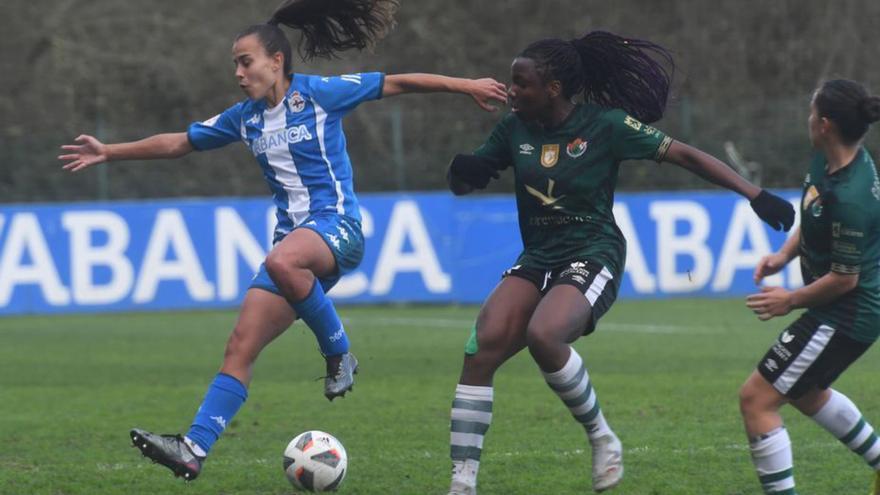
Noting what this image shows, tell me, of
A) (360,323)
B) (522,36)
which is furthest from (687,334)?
(522,36)

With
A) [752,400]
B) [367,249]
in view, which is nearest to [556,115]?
[752,400]

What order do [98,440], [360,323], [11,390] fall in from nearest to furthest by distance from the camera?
[98,440]
[11,390]
[360,323]

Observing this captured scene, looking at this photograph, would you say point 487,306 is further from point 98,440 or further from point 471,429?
point 98,440

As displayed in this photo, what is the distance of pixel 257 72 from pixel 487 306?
162 cm

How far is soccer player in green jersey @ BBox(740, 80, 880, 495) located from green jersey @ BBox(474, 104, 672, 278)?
0.89 meters

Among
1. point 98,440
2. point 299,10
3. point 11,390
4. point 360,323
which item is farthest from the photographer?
point 360,323

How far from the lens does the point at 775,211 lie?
6.43 metres

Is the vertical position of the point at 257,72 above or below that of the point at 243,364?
above

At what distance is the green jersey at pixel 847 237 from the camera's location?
5.95 m

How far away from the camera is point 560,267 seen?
23.0ft

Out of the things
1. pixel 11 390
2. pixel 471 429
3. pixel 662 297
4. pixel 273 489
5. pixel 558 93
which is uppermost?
pixel 558 93

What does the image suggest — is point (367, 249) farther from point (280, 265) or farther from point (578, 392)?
point (578, 392)

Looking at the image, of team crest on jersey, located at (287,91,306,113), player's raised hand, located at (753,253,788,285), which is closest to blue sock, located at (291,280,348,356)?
team crest on jersey, located at (287,91,306,113)

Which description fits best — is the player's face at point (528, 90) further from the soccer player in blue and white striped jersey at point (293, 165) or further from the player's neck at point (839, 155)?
the player's neck at point (839, 155)
